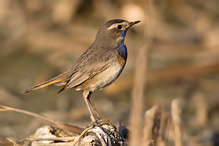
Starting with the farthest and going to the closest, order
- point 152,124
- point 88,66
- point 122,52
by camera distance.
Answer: point 122,52
point 88,66
point 152,124

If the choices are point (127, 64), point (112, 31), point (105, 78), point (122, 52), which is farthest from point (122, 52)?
point (127, 64)

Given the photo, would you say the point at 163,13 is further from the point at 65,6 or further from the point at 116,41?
the point at 116,41

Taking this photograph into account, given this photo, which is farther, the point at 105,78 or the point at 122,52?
the point at 122,52

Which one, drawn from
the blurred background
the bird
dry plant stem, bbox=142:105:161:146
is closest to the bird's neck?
the bird

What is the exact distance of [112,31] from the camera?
254 inches

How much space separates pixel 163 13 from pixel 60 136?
6.76 meters

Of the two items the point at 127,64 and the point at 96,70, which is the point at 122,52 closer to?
the point at 96,70

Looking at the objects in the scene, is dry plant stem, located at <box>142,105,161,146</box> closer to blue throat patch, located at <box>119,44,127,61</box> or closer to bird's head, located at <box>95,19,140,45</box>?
blue throat patch, located at <box>119,44,127,61</box>

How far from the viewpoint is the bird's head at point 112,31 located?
642cm

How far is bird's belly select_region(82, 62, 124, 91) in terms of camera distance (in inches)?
237

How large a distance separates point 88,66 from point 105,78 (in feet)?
0.91

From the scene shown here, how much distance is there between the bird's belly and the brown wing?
5 centimetres

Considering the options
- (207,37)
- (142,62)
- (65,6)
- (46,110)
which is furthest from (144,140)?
(65,6)

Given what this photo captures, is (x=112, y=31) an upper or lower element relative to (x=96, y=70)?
upper
